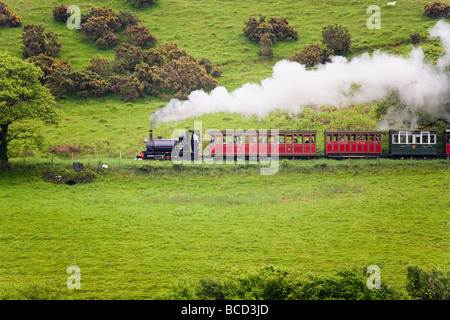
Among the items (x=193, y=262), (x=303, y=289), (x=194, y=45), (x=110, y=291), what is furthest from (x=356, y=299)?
(x=194, y=45)

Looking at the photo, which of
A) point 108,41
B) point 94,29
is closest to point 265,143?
point 108,41

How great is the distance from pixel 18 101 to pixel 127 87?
77.4 feet

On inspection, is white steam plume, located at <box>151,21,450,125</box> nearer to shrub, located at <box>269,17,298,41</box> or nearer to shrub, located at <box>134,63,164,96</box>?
shrub, located at <box>134,63,164,96</box>

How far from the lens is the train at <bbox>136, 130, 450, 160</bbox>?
151 ft

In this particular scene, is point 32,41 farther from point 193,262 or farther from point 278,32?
point 193,262

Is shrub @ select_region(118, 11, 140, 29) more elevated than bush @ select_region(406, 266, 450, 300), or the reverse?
shrub @ select_region(118, 11, 140, 29)

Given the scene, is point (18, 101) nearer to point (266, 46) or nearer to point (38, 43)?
point (38, 43)

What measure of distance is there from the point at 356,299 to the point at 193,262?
410 inches

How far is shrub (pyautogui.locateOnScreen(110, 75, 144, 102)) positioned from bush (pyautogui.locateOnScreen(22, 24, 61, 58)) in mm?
14180

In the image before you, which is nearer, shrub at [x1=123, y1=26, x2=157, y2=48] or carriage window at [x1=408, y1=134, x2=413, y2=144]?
carriage window at [x1=408, y1=134, x2=413, y2=144]

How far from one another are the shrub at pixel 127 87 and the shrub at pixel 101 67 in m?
2.72

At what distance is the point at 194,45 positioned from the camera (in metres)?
81.1

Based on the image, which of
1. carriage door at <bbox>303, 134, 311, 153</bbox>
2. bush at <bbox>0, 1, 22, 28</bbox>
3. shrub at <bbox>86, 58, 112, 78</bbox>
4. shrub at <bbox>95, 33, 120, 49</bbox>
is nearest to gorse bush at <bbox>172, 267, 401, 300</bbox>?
carriage door at <bbox>303, 134, 311, 153</bbox>

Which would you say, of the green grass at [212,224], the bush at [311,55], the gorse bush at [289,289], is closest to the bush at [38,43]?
the green grass at [212,224]
